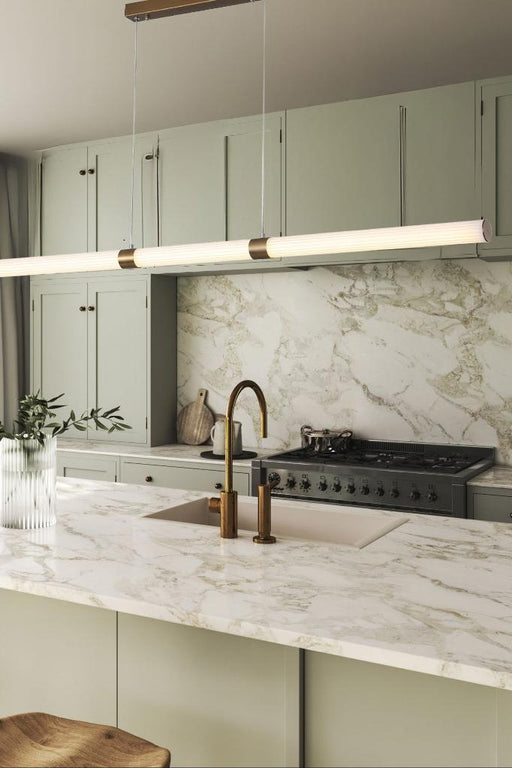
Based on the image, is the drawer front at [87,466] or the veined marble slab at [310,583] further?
the drawer front at [87,466]

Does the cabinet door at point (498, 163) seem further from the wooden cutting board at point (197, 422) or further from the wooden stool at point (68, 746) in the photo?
the wooden stool at point (68, 746)

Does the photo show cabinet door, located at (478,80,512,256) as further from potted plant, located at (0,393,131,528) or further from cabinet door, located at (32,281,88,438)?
cabinet door, located at (32,281,88,438)

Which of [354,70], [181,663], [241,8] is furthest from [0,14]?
[181,663]

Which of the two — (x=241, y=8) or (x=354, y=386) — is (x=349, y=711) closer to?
(x=241, y=8)

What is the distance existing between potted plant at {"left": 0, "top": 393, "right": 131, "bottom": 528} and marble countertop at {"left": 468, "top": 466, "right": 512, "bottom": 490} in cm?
176

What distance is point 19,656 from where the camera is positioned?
2.05 meters

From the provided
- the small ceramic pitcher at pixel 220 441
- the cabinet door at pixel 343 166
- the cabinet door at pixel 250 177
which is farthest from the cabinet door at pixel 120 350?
the cabinet door at pixel 343 166

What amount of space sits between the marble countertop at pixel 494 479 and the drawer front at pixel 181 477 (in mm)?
1121

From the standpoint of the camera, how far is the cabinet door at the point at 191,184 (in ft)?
13.5

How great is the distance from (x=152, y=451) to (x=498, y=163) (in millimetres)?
2305

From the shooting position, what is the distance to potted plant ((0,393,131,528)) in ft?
7.43

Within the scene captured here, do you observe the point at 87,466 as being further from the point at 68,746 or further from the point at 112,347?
the point at 68,746

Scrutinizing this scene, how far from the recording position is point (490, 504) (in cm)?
326

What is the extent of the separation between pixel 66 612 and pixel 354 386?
8.32 ft
